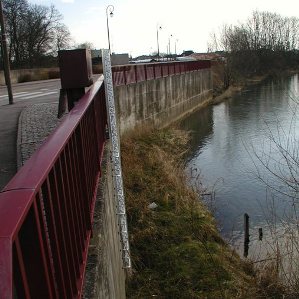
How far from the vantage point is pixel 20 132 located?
814 centimetres

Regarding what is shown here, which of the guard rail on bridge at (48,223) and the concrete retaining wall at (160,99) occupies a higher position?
the guard rail on bridge at (48,223)

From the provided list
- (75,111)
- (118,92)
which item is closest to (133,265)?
(75,111)

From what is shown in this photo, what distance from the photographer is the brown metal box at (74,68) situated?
17.6ft

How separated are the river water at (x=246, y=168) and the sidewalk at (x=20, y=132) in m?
4.26

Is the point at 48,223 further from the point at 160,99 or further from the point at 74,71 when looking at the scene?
the point at 160,99

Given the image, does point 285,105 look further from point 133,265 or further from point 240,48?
point 240,48

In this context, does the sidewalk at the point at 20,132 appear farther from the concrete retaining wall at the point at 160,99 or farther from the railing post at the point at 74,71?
the concrete retaining wall at the point at 160,99

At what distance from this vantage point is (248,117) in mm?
24062

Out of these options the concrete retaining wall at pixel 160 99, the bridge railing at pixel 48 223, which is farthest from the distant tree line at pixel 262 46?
the bridge railing at pixel 48 223

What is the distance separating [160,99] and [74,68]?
17483 millimetres

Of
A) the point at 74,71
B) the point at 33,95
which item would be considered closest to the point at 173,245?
the point at 74,71

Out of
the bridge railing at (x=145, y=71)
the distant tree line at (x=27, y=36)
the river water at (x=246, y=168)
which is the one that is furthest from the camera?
the distant tree line at (x=27, y=36)

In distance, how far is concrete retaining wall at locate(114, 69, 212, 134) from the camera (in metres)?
16.3

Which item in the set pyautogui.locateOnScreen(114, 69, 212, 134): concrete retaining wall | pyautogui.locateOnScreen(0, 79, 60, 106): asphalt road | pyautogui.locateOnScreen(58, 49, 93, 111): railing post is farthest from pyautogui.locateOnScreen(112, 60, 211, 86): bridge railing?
pyautogui.locateOnScreen(58, 49, 93, 111): railing post
